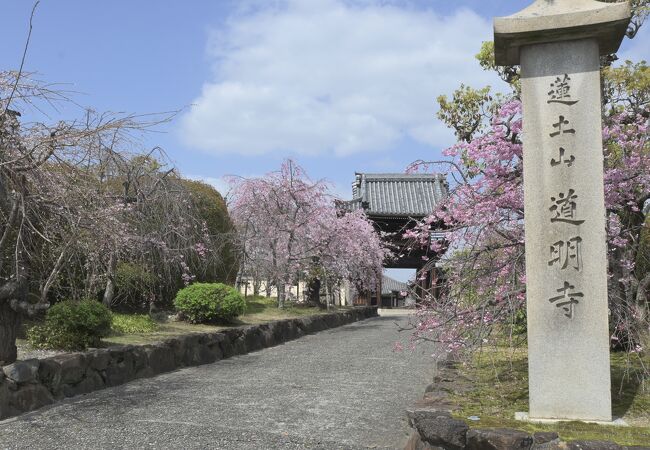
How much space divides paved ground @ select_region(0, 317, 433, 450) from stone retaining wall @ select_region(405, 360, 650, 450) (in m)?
0.72

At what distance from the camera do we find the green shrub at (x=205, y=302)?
1200 centimetres

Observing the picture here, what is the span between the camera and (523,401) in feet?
17.8

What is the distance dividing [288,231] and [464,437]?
1372 centimetres

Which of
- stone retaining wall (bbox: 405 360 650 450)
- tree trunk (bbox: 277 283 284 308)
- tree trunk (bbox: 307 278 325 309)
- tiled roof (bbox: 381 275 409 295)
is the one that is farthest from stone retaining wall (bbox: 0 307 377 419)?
tiled roof (bbox: 381 275 409 295)

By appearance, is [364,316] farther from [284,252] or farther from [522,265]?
[522,265]

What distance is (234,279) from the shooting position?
17.5 meters

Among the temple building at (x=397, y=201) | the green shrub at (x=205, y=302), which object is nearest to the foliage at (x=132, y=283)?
the green shrub at (x=205, y=302)

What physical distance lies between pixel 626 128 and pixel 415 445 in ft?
16.7

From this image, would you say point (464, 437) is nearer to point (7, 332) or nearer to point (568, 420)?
point (568, 420)

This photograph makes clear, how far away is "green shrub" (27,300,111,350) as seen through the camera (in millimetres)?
7738

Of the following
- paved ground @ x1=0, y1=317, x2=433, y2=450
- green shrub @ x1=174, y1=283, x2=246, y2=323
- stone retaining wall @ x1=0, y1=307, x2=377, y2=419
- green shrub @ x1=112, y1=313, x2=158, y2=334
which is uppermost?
green shrub @ x1=174, y1=283, x2=246, y2=323

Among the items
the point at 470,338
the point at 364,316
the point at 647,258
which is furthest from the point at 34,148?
the point at 364,316

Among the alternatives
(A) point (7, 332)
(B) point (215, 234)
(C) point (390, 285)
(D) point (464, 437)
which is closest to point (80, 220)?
(A) point (7, 332)

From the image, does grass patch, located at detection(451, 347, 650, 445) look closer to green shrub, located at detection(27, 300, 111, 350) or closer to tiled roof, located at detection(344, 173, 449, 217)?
green shrub, located at detection(27, 300, 111, 350)
